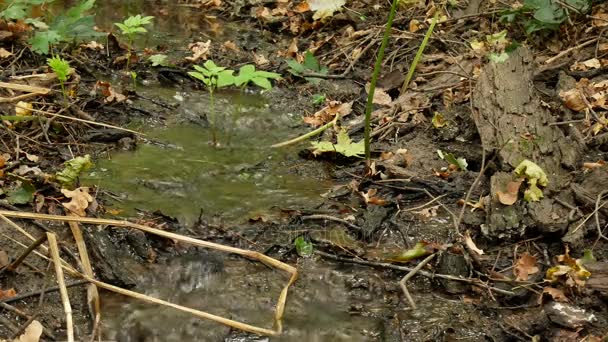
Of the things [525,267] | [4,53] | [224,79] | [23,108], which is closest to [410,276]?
[525,267]

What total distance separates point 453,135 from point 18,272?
2.76 metres

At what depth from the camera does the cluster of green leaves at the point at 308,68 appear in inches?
201

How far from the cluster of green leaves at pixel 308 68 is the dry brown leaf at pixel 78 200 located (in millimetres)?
2460

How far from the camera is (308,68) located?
17.1 feet

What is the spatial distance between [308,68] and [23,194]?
282cm

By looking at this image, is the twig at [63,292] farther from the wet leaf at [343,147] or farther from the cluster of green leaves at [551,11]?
the cluster of green leaves at [551,11]

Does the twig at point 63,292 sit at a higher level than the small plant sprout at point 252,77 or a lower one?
higher

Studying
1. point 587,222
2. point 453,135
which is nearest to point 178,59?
point 453,135

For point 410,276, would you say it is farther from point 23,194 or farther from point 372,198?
point 23,194

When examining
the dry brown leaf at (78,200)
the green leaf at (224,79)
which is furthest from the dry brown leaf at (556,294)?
the green leaf at (224,79)

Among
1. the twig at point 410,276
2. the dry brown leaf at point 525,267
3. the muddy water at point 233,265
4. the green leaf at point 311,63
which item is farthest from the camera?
the green leaf at point 311,63

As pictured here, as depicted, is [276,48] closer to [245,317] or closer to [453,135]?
[453,135]

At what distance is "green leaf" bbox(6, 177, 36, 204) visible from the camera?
2947mm

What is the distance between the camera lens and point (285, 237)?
3.06 meters
